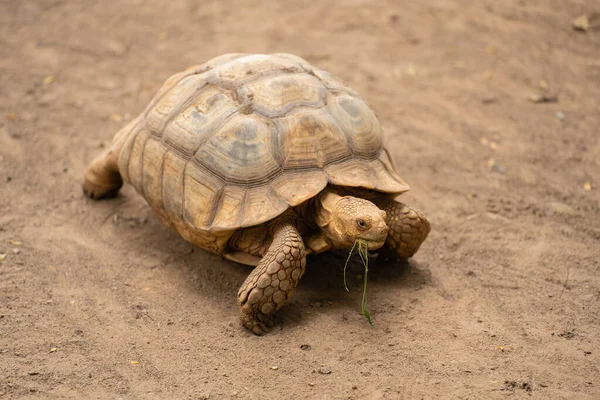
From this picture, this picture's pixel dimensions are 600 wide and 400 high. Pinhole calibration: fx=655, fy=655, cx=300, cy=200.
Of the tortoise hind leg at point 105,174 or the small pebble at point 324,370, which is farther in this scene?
the tortoise hind leg at point 105,174

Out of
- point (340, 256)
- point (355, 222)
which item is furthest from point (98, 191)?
point (355, 222)

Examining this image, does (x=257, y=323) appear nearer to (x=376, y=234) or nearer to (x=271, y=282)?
(x=271, y=282)

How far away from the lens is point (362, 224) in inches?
130

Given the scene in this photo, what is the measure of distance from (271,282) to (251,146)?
29.5 inches

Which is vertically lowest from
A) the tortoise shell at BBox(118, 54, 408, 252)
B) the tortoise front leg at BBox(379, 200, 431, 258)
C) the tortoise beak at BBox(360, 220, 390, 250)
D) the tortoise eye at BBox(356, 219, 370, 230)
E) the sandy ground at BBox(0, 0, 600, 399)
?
the sandy ground at BBox(0, 0, 600, 399)

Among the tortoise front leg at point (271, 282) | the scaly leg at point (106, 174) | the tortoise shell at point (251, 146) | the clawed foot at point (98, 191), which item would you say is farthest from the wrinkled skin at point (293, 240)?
the clawed foot at point (98, 191)

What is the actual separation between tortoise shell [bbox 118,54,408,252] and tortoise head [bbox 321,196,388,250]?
152 mm

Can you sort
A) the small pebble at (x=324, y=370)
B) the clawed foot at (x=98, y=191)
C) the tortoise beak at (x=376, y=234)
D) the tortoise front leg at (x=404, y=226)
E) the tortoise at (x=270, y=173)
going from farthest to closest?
1. the clawed foot at (x=98, y=191)
2. the tortoise front leg at (x=404, y=226)
3. the tortoise at (x=270, y=173)
4. the tortoise beak at (x=376, y=234)
5. the small pebble at (x=324, y=370)

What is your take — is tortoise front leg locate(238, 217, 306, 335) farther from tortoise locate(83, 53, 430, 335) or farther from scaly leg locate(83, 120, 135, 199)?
scaly leg locate(83, 120, 135, 199)

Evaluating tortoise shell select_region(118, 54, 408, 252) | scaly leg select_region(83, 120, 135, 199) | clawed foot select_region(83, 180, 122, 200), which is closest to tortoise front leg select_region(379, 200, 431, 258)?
tortoise shell select_region(118, 54, 408, 252)

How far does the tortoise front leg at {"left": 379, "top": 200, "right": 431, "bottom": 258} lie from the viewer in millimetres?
3768

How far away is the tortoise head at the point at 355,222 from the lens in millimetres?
3281

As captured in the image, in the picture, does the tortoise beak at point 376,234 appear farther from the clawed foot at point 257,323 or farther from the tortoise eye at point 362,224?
the clawed foot at point 257,323

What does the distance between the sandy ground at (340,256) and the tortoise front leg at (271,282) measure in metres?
0.12
